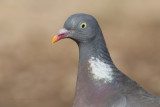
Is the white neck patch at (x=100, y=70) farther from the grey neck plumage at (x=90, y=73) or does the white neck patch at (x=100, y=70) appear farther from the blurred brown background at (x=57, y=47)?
the blurred brown background at (x=57, y=47)

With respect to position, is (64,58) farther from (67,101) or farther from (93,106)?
(93,106)

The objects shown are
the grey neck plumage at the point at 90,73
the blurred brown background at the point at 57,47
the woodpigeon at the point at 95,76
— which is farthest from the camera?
the blurred brown background at the point at 57,47

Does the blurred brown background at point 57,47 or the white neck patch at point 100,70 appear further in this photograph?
the blurred brown background at point 57,47

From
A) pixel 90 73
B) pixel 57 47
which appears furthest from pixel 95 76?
pixel 57 47

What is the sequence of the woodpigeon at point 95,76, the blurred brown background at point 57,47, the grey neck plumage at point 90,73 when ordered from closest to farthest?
the woodpigeon at point 95,76 < the grey neck plumage at point 90,73 < the blurred brown background at point 57,47

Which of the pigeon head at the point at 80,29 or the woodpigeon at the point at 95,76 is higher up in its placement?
the pigeon head at the point at 80,29

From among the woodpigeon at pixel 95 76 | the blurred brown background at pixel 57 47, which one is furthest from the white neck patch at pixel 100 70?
the blurred brown background at pixel 57 47
